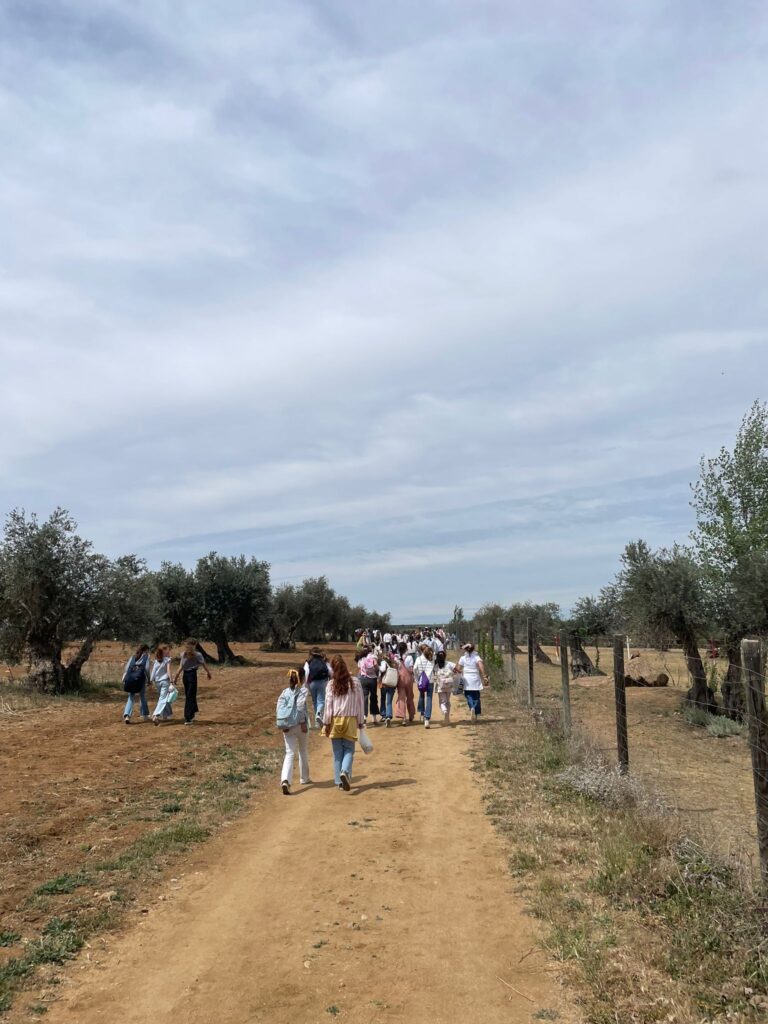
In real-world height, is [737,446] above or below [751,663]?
above

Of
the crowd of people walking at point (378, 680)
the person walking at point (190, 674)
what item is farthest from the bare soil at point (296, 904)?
the person walking at point (190, 674)

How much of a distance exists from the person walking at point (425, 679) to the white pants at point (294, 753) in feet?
18.5

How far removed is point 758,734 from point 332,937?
3340mm

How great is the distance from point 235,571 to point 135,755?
3029cm

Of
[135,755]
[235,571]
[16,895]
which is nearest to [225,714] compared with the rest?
[135,755]

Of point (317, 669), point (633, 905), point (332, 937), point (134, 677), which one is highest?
point (317, 669)

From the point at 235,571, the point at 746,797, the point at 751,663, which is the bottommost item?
the point at 746,797

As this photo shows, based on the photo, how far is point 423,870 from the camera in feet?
23.0

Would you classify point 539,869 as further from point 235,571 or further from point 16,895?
point 235,571

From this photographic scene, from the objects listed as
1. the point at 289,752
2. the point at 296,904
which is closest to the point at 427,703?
the point at 289,752

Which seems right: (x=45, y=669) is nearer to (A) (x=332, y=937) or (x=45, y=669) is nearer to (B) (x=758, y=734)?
(A) (x=332, y=937)

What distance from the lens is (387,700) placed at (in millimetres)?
16516

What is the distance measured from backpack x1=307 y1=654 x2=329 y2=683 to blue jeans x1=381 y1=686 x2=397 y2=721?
96.3 inches

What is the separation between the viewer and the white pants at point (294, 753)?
10.3m
